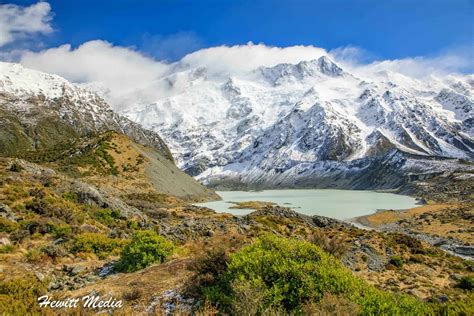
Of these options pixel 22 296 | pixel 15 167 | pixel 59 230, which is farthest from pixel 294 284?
pixel 15 167

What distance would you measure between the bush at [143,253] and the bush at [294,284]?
20.2ft

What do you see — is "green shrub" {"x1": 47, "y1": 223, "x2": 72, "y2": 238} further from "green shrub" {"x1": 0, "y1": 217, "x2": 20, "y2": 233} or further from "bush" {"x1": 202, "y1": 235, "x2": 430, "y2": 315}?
"bush" {"x1": 202, "y1": 235, "x2": 430, "y2": 315}

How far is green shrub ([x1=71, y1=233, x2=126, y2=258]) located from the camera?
20.3m

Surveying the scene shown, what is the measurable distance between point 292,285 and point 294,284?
64mm

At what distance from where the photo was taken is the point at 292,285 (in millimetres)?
10391

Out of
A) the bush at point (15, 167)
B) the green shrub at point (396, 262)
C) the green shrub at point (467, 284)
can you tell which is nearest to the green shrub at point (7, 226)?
the bush at point (15, 167)

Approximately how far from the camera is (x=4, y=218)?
933 inches

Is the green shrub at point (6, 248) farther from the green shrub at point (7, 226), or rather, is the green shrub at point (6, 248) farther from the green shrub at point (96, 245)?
the green shrub at point (7, 226)

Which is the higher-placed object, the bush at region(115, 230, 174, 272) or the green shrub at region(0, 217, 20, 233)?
the green shrub at region(0, 217, 20, 233)

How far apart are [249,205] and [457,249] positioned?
2781 inches

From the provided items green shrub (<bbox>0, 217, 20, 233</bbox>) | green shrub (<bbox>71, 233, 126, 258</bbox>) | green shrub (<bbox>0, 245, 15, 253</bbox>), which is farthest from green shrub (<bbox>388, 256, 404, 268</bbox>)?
green shrub (<bbox>0, 217, 20, 233</bbox>)

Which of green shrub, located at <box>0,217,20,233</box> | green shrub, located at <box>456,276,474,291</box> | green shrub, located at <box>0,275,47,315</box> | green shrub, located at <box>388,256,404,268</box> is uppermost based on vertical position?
green shrub, located at <box>0,217,20,233</box>

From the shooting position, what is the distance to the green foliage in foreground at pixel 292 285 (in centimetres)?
958

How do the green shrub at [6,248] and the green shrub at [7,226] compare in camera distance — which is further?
the green shrub at [7,226]
